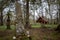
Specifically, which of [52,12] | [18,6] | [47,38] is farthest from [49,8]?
[18,6]

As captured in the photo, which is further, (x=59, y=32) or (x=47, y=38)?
(x=59, y=32)

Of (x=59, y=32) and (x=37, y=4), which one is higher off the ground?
(x=37, y=4)

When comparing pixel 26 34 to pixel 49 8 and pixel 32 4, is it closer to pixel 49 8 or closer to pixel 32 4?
pixel 32 4

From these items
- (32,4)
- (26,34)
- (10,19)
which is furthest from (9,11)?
(26,34)

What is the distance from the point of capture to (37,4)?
13.0m

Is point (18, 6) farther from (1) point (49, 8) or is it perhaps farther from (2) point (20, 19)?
(1) point (49, 8)

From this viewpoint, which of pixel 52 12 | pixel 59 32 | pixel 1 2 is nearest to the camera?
pixel 1 2

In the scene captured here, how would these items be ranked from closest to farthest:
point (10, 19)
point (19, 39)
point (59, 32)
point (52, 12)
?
point (19, 39) → point (59, 32) → point (10, 19) → point (52, 12)

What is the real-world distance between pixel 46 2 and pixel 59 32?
340cm

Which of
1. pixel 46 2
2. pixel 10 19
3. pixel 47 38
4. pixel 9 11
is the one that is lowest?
pixel 47 38

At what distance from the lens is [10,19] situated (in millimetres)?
13883

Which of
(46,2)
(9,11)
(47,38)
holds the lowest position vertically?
(47,38)

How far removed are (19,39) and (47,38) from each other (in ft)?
8.15

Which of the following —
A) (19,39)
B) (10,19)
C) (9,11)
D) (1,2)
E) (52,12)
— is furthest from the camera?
(52,12)
